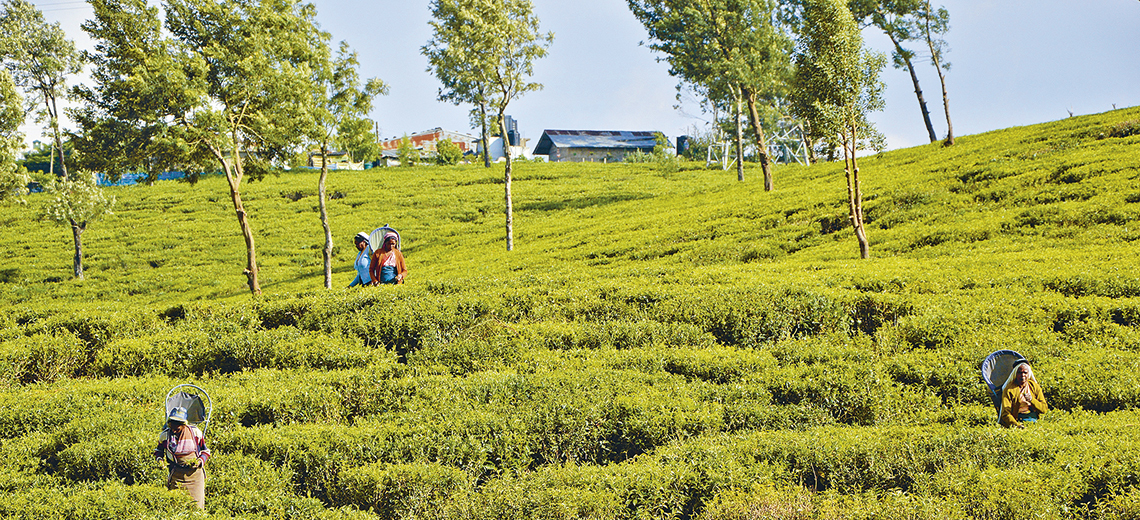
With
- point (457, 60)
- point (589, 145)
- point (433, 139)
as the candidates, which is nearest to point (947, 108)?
point (457, 60)

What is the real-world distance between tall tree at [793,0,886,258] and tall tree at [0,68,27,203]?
30667 mm

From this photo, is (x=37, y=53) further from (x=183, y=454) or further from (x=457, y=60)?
(x=183, y=454)

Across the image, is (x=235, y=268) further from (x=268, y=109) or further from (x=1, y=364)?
(x=1, y=364)

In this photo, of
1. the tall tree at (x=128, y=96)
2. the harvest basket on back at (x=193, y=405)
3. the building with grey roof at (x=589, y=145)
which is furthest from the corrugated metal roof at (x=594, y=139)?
the harvest basket on back at (x=193, y=405)

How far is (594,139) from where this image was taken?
4001 inches

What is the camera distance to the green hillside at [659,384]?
28.2 feet

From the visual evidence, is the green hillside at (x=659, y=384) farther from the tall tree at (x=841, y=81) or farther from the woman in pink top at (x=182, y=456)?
the tall tree at (x=841, y=81)

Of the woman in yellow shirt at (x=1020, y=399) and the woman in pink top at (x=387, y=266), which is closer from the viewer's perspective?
the woman in yellow shirt at (x=1020, y=399)

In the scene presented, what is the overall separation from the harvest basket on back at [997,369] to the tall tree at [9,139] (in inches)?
1353

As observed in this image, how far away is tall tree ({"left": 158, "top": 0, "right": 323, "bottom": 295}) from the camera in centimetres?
2366

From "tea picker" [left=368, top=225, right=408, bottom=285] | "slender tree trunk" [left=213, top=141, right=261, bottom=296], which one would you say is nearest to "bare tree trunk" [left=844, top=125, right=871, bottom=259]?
"tea picker" [left=368, top=225, right=408, bottom=285]

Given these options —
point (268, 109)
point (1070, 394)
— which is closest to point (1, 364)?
point (268, 109)

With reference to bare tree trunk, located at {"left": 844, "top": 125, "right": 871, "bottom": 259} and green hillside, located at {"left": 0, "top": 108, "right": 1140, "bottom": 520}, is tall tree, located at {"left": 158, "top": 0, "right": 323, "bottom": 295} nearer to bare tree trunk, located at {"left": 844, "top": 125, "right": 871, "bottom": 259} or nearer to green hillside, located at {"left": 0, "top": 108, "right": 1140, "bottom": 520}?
green hillside, located at {"left": 0, "top": 108, "right": 1140, "bottom": 520}

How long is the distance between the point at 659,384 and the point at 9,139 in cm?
3029
